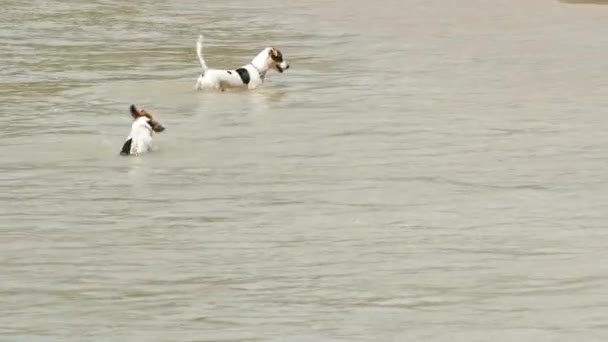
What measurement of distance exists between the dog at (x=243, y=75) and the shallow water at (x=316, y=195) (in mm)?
212

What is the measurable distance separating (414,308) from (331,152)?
16.6 ft

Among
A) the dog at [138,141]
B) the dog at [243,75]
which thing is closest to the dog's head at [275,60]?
the dog at [243,75]

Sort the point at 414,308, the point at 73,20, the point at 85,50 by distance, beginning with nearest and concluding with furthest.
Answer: the point at 414,308
the point at 85,50
the point at 73,20

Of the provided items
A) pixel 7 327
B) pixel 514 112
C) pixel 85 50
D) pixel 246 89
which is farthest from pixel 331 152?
pixel 85 50

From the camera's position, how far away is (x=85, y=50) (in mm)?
21297

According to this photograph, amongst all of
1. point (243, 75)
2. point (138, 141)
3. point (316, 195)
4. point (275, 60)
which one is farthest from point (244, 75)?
point (316, 195)

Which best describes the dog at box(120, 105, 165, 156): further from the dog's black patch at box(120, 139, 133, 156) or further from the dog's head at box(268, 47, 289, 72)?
the dog's head at box(268, 47, 289, 72)

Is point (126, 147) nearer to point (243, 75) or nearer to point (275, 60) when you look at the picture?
point (243, 75)

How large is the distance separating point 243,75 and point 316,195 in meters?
5.98

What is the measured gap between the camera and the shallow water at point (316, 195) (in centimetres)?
795

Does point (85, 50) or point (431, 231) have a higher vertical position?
point (85, 50)

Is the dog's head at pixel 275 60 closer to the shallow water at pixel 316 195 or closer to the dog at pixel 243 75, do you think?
the dog at pixel 243 75

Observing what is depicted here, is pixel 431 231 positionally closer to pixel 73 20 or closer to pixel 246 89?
pixel 246 89

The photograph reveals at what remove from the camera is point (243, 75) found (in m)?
17.0
